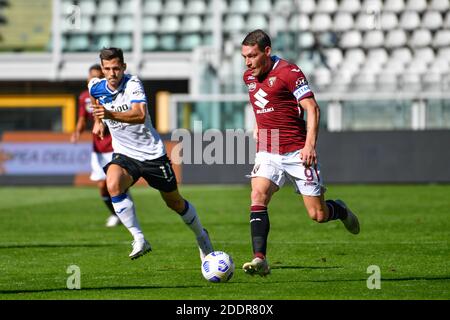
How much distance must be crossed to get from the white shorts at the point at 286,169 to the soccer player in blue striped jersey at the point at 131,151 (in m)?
1.15

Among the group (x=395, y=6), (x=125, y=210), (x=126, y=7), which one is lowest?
(x=125, y=210)

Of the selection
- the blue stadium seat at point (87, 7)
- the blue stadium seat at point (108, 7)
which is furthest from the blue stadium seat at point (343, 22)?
the blue stadium seat at point (87, 7)

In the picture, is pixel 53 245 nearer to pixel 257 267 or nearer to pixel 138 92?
pixel 138 92

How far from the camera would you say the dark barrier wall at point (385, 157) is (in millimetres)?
25438

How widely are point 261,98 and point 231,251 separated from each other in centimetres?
272

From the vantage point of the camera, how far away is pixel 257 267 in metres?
9.06

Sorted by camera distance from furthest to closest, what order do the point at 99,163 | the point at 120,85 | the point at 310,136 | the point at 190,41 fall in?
the point at 190,41, the point at 99,163, the point at 120,85, the point at 310,136

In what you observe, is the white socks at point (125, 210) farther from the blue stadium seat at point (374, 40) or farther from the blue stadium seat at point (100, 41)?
the blue stadium seat at point (100, 41)

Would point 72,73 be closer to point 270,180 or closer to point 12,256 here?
point 12,256

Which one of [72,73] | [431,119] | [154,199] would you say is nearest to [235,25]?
[72,73]

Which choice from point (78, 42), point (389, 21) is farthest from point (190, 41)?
point (389, 21)

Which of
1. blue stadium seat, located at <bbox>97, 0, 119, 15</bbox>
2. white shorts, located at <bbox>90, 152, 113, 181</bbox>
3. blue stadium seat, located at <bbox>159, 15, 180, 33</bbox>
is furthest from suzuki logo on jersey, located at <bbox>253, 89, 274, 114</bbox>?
blue stadium seat, located at <bbox>97, 0, 119, 15</bbox>

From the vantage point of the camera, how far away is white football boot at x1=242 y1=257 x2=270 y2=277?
29.6 feet

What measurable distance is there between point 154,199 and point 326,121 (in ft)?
23.3
